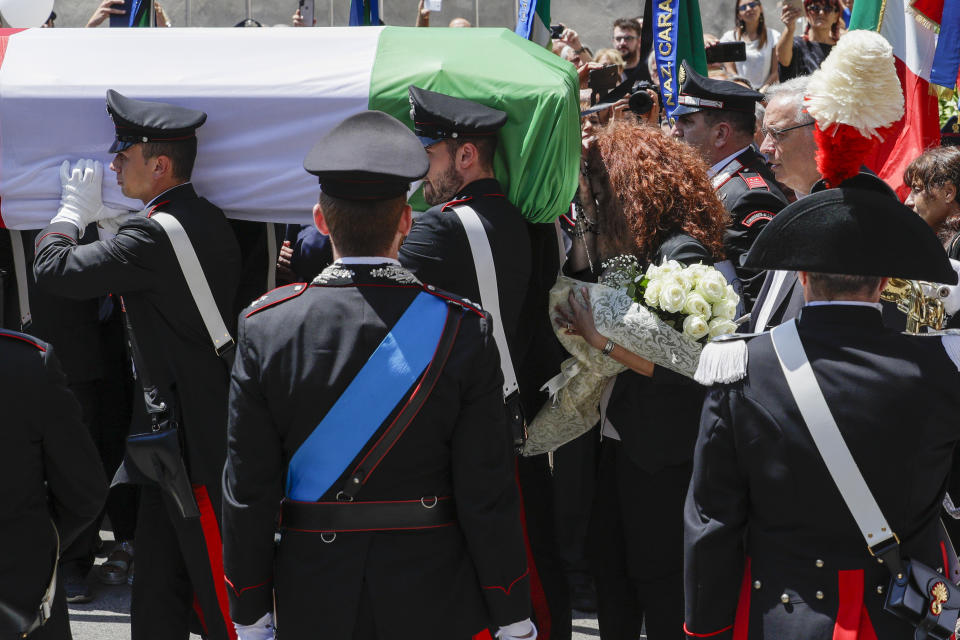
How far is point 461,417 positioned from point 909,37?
3746 millimetres

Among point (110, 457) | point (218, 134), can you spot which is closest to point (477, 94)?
point (218, 134)

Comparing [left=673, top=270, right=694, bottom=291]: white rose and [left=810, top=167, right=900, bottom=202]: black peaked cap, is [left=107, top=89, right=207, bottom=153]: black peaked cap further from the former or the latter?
[left=810, top=167, right=900, bottom=202]: black peaked cap

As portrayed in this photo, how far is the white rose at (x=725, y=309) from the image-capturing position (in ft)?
10.5

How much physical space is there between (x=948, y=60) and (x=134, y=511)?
14.4 feet

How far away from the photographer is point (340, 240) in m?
2.51

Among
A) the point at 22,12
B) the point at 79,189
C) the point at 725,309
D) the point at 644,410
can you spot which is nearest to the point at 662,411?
the point at 644,410

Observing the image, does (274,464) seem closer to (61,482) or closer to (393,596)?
(393,596)

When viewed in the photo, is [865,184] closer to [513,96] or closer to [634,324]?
[634,324]

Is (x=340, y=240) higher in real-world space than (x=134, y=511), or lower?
higher

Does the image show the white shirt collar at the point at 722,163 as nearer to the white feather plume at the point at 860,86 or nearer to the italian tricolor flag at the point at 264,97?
the italian tricolor flag at the point at 264,97

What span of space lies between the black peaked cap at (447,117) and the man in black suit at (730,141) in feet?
3.74

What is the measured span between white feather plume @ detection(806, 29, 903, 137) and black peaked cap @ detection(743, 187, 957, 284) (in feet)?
0.53

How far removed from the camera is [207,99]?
3.56 m

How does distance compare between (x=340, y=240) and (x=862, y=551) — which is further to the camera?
(x=340, y=240)
